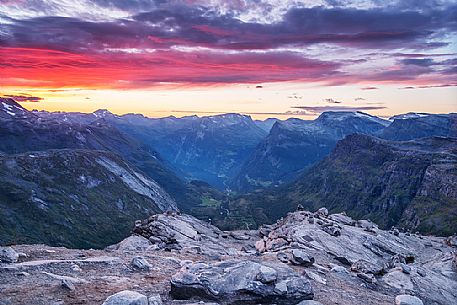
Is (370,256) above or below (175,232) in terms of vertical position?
below

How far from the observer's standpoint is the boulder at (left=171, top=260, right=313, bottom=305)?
2686cm

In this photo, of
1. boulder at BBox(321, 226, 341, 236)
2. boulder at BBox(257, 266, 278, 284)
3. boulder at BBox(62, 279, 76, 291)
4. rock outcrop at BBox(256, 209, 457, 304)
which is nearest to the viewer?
boulder at BBox(62, 279, 76, 291)

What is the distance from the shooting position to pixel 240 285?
27.4 m

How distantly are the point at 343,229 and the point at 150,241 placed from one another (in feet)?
125

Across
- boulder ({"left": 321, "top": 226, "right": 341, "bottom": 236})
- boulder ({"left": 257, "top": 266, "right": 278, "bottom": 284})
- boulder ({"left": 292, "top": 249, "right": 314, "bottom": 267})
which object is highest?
boulder ({"left": 257, "top": 266, "right": 278, "bottom": 284})

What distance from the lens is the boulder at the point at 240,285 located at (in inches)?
1057

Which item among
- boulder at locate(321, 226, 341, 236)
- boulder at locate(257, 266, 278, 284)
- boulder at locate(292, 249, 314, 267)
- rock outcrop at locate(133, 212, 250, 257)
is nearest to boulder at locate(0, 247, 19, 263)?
boulder at locate(257, 266, 278, 284)

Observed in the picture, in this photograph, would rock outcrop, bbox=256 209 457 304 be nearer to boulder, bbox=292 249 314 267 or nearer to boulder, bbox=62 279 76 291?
boulder, bbox=292 249 314 267

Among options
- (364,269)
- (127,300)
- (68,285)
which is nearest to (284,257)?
(364,269)

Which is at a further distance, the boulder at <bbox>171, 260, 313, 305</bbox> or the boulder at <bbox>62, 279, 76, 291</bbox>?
the boulder at <bbox>62, 279, 76, 291</bbox>

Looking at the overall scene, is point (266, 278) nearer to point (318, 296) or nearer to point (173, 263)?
point (318, 296)

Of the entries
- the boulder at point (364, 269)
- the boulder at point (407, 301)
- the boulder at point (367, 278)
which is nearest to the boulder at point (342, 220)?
the boulder at point (364, 269)

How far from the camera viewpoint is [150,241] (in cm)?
6862

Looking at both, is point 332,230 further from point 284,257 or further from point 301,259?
point 301,259
